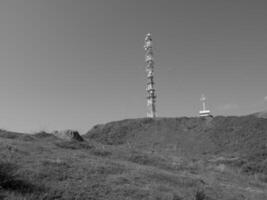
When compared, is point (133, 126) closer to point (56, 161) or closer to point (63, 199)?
point (56, 161)

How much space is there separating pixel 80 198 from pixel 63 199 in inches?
13.2

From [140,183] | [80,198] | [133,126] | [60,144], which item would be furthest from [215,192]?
[133,126]

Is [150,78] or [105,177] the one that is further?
[150,78]

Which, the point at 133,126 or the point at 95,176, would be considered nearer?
the point at 95,176

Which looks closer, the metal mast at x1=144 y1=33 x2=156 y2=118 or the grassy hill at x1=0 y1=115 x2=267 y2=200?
the grassy hill at x1=0 y1=115 x2=267 y2=200

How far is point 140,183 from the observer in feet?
22.1

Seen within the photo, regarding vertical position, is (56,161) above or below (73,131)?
below

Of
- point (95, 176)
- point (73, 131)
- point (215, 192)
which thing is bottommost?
point (215, 192)

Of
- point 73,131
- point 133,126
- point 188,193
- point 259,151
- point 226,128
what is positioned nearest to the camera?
point 188,193

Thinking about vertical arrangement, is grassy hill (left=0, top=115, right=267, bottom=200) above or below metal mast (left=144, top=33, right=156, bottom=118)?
below

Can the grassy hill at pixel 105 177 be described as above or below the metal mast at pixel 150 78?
below

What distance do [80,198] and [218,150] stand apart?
1744 cm

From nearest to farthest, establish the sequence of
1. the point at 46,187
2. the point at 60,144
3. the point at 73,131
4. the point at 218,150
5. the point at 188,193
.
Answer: the point at 46,187, the point at 188,193, the point at 60,144, the point at 73,131, the point at 218,150

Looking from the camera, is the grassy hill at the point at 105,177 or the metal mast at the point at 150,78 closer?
the grassy hill at the point at 105,177
